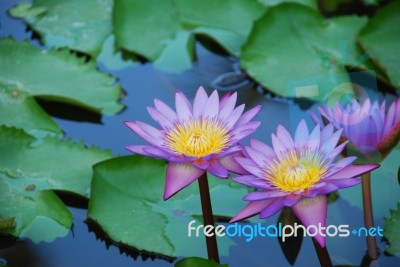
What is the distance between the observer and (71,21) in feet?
6.32

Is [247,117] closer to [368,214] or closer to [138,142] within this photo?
[368,214]

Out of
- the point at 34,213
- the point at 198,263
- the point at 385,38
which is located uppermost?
the point at 385,38

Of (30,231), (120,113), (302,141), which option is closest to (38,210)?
(30,231)

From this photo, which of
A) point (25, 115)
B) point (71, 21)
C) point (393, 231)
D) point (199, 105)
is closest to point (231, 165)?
point (199, 105)

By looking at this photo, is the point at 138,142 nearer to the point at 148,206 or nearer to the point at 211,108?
the point at 148,206

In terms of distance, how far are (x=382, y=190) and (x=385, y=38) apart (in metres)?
0.56

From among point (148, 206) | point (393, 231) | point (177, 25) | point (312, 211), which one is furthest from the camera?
point (177, 25)

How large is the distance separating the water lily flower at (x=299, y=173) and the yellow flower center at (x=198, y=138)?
0.15 ft

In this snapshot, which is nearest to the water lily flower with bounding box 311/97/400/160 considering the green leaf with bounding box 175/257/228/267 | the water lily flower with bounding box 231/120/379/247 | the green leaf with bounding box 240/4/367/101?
the water lily flower with bounding box 231/120/379/247

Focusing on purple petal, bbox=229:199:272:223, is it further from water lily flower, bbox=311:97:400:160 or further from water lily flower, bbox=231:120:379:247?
water lily flower, bbox=311:97:400:160

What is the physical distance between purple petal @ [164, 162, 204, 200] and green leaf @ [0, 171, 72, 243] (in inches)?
14.5

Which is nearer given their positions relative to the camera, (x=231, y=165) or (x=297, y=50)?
(x=231, y=165)

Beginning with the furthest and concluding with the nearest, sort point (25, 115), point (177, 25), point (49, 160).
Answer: point (177, 25), point (25, 115), point (49, 160)

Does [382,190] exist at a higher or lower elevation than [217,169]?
lower
